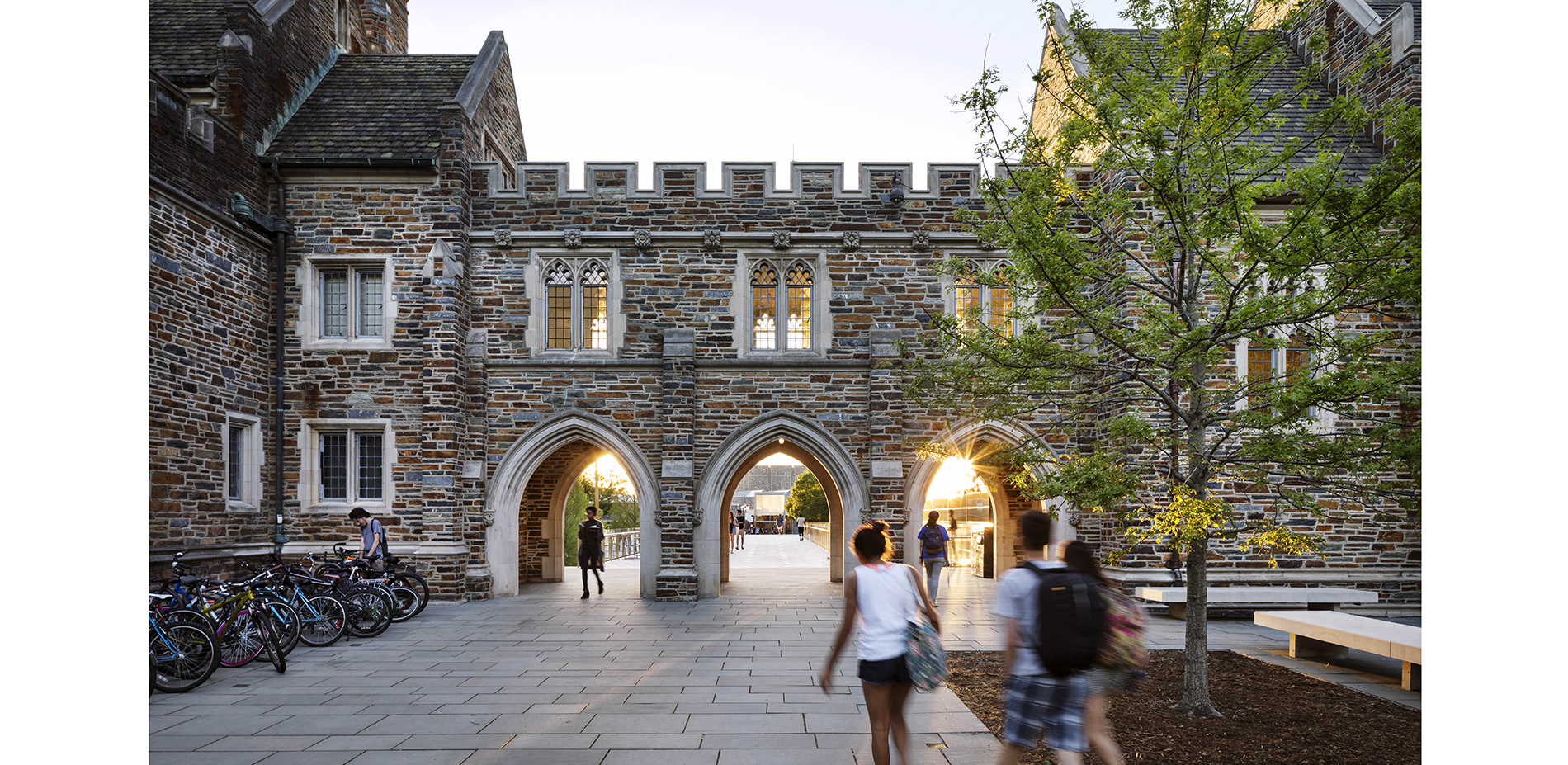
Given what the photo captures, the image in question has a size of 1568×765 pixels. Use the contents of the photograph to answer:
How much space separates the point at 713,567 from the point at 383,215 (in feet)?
26.5

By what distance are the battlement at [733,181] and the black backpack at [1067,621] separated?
1163 centimetres

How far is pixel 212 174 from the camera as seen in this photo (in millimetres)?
12734

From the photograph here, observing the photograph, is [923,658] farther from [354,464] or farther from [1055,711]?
[354,464]

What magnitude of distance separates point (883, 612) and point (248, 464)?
12.7 m

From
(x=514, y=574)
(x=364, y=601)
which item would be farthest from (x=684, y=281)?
(x=364, y=601)

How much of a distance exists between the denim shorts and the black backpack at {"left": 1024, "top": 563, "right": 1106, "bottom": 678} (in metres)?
0.75

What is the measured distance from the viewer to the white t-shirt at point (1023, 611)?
400 cm

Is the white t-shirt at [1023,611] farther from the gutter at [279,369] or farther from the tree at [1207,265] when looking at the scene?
the gutter at [279,369]

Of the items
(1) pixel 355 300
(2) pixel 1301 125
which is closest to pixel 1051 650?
(1) pixel 355 300

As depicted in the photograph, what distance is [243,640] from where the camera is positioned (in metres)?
8.71

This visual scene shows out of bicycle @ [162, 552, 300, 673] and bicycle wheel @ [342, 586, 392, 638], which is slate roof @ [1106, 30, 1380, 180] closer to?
bicycle wheel @ [342, 586, 392, 638]

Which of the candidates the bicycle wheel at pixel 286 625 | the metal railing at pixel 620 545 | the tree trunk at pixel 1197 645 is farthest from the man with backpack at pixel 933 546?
the metal railing at pixel 620 545

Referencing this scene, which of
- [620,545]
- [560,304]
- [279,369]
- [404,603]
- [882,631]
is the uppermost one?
[560,304]

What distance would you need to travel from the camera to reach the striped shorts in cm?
395
